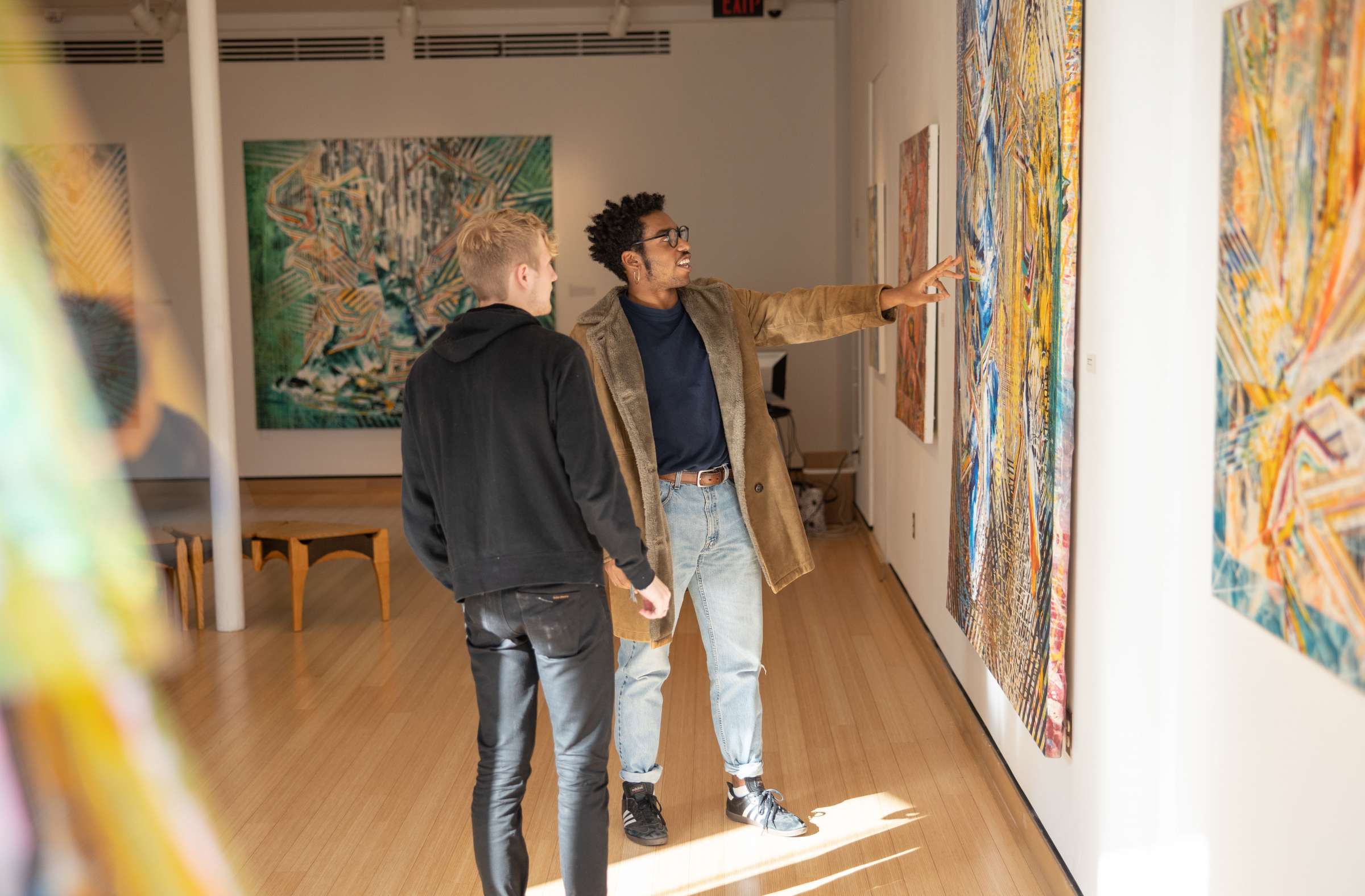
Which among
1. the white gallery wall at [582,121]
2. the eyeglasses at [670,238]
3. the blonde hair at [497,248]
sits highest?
the white gallery wall at [582,121]

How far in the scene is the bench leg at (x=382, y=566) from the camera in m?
5.48

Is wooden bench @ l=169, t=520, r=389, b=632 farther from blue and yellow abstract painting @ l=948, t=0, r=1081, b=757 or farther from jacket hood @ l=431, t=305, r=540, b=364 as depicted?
jacket hood @ l=431, t=305, r=540, b=364

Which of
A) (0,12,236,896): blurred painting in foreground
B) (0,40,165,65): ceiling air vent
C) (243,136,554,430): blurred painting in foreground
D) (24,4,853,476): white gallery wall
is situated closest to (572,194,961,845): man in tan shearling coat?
(0,12,236,896): blurred painting in foreground

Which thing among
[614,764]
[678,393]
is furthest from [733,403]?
[614,764]

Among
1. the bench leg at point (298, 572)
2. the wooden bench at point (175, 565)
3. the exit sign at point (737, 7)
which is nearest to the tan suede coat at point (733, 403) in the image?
the bench leg at point (298, 572)

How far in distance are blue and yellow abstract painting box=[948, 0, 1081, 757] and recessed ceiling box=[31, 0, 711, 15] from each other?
570cm

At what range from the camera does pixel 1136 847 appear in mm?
2271

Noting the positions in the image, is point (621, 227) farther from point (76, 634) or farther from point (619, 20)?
point (619, 20)

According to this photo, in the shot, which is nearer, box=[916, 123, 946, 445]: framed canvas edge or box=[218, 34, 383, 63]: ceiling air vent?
box=[916, 123, 946, 445]: framed canvas edge

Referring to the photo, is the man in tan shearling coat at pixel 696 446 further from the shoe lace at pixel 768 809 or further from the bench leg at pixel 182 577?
the bench leg at pixel 182 577

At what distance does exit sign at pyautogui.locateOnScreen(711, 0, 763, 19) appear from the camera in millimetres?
8641

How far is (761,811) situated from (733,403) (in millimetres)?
1109

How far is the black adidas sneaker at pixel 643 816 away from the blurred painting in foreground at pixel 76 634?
1004mm

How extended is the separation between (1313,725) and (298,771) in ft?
9.82
